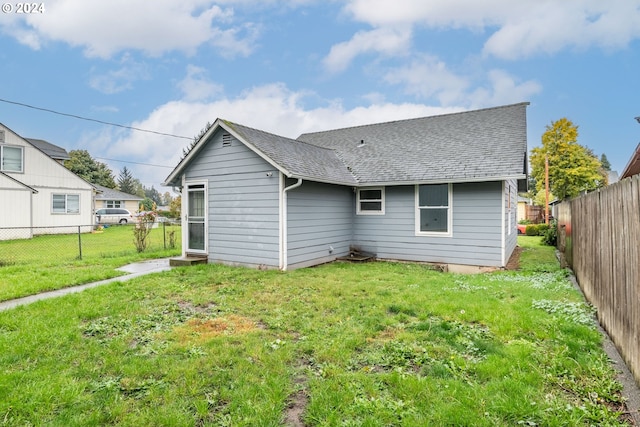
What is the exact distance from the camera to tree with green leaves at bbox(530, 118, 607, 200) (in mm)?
29219

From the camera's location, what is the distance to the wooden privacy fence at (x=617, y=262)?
312 centimetres

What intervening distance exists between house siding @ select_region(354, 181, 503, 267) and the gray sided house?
3 cm

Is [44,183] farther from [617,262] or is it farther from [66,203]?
[617,262]

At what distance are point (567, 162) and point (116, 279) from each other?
34.0 metres

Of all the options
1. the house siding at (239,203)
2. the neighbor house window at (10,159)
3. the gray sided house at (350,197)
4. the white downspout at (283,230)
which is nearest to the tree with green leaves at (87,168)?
the neighbor house window at (10,159)

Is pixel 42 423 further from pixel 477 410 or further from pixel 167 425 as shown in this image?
pixel 477 410

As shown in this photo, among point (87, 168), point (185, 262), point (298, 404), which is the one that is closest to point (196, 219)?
point (185, 262)

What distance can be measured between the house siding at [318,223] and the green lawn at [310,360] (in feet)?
9.77

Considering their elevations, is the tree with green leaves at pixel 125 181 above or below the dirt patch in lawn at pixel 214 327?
above

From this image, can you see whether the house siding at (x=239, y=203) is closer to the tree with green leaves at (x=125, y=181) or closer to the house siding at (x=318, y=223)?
the house siding at (x=318, y=223)

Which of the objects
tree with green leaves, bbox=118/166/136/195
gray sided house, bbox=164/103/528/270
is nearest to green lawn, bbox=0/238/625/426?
gray sided house, bbox=164/103/528/270

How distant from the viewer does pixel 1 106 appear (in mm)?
16281

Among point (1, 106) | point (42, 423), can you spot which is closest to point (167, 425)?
point (42, 423)

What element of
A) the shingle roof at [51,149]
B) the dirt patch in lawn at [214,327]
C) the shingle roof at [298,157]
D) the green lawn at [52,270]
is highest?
the shingle roof at [51,149]
